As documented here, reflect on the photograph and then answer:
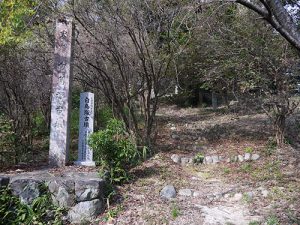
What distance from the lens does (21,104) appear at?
6891 mm

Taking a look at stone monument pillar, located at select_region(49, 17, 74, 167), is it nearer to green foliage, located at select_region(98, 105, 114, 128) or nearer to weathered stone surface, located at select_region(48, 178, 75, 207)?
weathered stone surface, located at select_region(48, 178, 75, 207)

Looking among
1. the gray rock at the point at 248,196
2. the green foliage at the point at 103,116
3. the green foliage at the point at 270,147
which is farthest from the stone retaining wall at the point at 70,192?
the green foliage at the point at 103,116

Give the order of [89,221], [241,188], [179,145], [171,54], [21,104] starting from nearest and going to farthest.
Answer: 1. [89,221]
2. [241,188]
3. [21,104]
4. [171,54]
5. [179,145]

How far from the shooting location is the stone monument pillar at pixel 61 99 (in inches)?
226

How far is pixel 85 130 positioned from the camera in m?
5.89

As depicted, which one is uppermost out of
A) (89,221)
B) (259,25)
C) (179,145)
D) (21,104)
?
(259,25)

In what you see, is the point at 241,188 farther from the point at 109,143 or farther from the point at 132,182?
the point at 109,143

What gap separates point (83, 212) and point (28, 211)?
71 cm

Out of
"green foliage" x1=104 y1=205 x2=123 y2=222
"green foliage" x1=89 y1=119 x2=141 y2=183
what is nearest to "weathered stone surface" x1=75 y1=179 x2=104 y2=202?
"green foliage" x1=104 y1=205 x2=123 y2=222

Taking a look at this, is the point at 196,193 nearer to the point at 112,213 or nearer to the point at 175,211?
the point at 175,211

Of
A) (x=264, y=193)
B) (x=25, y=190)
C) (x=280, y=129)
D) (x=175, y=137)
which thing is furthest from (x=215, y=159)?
(x=25, y=190)

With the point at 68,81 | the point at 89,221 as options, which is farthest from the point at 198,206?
the point at 68,81

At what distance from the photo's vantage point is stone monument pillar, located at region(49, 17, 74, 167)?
18.9 ft

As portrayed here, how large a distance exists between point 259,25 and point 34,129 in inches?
222
